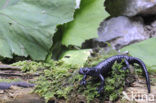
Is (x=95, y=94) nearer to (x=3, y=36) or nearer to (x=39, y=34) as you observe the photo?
(x=39, y=34)

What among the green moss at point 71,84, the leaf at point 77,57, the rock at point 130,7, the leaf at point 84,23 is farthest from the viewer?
the rock at point 130,7

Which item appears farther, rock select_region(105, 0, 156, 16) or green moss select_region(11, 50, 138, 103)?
rock select_region(105, 0, 156, 16)

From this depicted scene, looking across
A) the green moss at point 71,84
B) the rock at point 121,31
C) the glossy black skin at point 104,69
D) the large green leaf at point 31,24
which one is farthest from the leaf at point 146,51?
the rock at point 121,31

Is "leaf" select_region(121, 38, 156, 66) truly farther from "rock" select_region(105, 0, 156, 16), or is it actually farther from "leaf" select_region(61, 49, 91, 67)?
"rock" select_region(105, 0, 156, 16)

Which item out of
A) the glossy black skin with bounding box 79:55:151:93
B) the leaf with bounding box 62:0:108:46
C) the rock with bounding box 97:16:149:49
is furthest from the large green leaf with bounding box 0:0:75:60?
the rock with bounding box 97:16:149:49

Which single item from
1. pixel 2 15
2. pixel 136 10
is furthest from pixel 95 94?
pixel 136 10

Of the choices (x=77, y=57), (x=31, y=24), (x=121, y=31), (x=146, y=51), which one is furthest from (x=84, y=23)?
(x=121, y=31)

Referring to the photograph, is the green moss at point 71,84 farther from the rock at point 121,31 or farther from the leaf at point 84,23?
the rock at point 121,31

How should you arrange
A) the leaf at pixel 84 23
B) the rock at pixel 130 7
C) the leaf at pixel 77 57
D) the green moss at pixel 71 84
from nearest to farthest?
the green moss at pixel 71 84 → the leaf at pixel 77 57 → the leaf at pixel 84 23 → the rock at pixel 130 7
